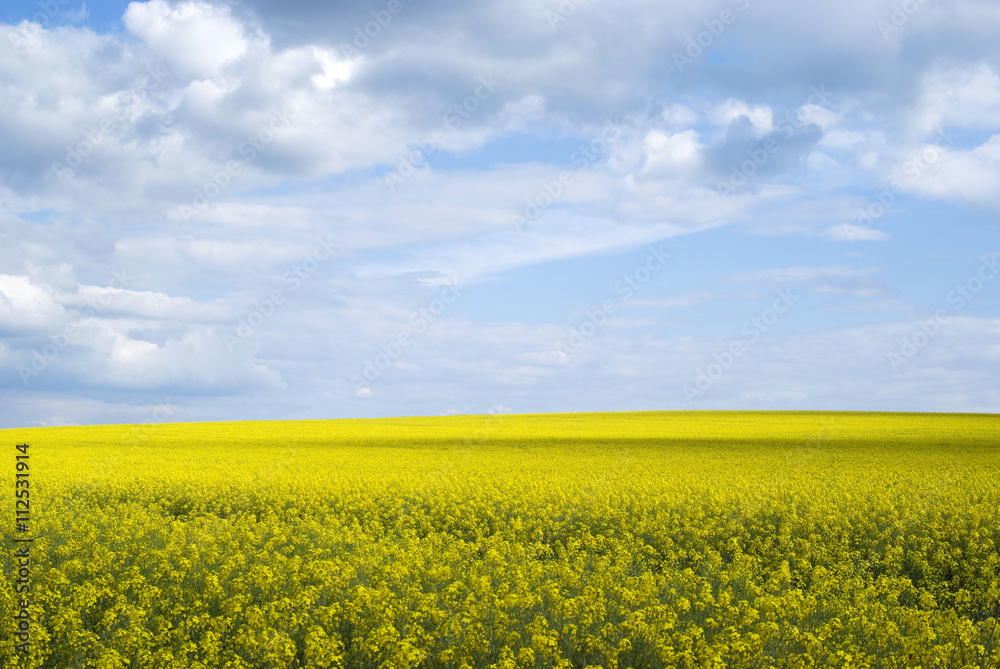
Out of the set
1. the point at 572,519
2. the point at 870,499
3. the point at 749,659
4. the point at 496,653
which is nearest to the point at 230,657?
the point at 496,653

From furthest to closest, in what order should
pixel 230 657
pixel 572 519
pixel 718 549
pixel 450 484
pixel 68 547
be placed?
pixel 450 484 → pixel 572 519 → pixel 718 549 → pixel 68 547 → pixel 230 657

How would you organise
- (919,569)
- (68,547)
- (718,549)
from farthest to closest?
(718,549) < (919,569) < (68,547)

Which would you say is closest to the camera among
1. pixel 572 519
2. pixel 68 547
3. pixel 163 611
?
pixel 163 611

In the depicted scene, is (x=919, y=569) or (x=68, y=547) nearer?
(x=68, y=547)

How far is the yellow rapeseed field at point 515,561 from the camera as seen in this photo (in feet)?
30.1

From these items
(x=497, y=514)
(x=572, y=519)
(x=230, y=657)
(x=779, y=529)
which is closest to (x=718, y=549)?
(x=779, y=529)

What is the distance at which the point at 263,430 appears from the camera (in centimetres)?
5597

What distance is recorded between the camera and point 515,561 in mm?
13828

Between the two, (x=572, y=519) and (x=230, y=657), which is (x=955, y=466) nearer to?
(x=572, y=519)

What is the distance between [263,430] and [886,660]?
2085 inches

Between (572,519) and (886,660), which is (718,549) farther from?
(886,660)

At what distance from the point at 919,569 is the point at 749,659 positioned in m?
9.04

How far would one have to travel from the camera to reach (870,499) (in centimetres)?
1988

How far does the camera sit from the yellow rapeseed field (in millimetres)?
9180
